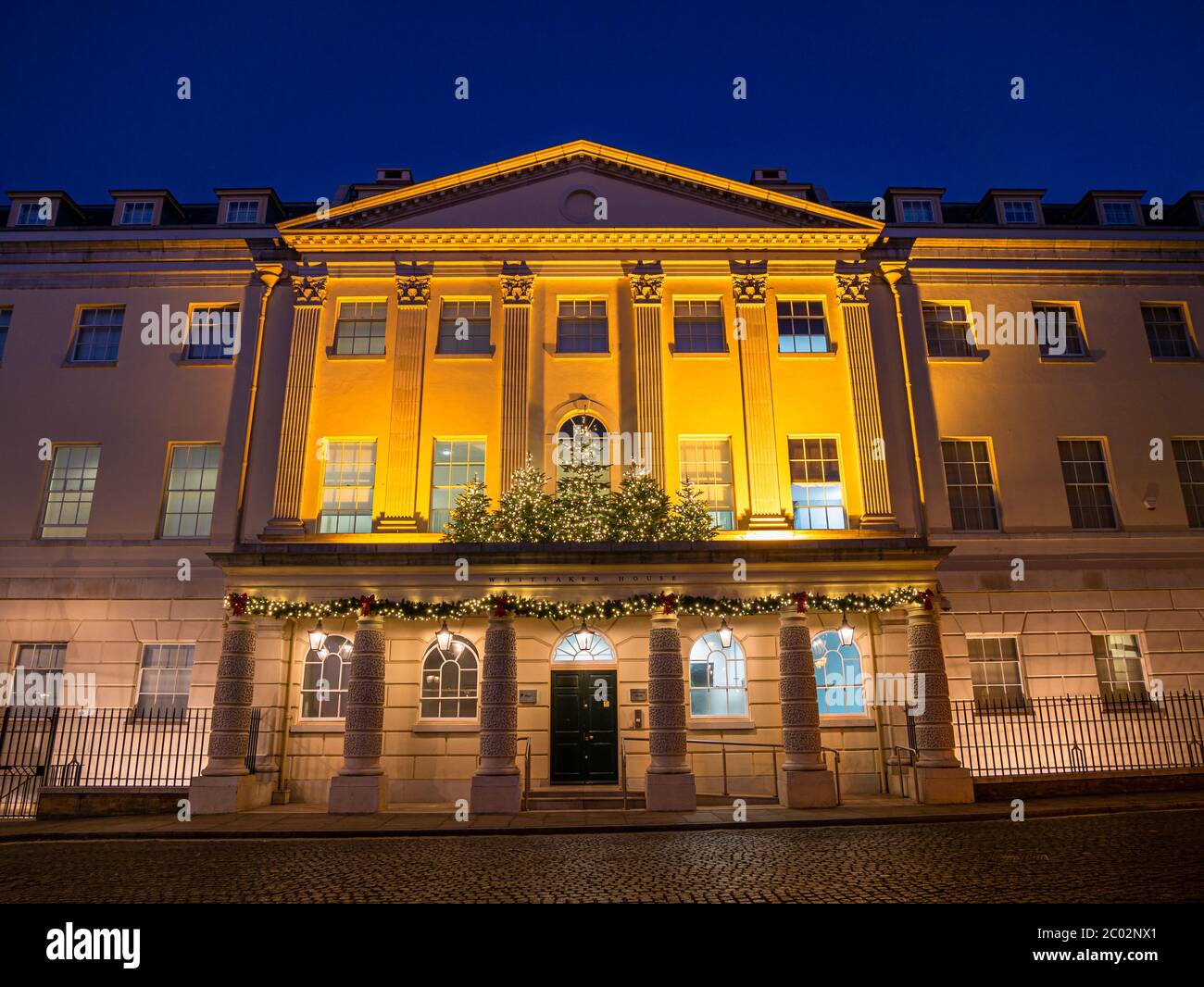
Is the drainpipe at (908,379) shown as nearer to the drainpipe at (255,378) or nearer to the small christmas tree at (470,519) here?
the small christmas tree at (470,519)

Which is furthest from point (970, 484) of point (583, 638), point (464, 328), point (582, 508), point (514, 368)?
point (464, 328)

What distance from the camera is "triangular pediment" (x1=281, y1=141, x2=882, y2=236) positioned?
22250mm

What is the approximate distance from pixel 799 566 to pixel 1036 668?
754 cm

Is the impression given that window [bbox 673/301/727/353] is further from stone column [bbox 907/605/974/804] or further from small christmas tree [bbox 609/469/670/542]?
stone column [bbox 907/605/974/804]

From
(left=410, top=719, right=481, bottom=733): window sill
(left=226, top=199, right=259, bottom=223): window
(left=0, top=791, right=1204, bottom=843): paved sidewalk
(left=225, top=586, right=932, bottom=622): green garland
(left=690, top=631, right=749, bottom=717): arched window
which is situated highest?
(left=226, top=199, right=259, bottom=223): window

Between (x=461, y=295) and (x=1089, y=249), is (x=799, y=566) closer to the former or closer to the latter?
(x=461, y=295)

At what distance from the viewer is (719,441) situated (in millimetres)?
21266

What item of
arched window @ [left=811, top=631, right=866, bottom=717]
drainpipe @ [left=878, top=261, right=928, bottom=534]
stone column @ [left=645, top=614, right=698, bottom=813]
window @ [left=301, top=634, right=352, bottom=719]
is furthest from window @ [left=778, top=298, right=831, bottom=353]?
window @ [left=301, top=634, right=352, bottom=719]

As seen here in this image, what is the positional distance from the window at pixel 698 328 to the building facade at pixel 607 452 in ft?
0.27

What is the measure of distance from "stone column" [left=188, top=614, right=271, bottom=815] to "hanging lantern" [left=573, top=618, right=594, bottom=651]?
727cm

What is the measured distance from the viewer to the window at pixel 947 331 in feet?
72.3

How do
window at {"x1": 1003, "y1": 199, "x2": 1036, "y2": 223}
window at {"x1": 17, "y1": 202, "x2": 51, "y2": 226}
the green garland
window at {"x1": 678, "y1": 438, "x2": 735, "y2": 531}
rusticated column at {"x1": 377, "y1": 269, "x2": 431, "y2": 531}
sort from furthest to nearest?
window at {"x1": 1003, "y1": 199, "x2": 1036, "y2": 223}, window at {"x1": 17, "y1": 202, "x2": 51, "y2": 226}, window at {"x1": 678, "y1": 438, "x2": 735, "y2": 531}, rusticated column at {"x1": 377, "y1": 269, "x2": 431, "y2": 531}, the green garland

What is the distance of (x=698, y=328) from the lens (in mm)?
22250
